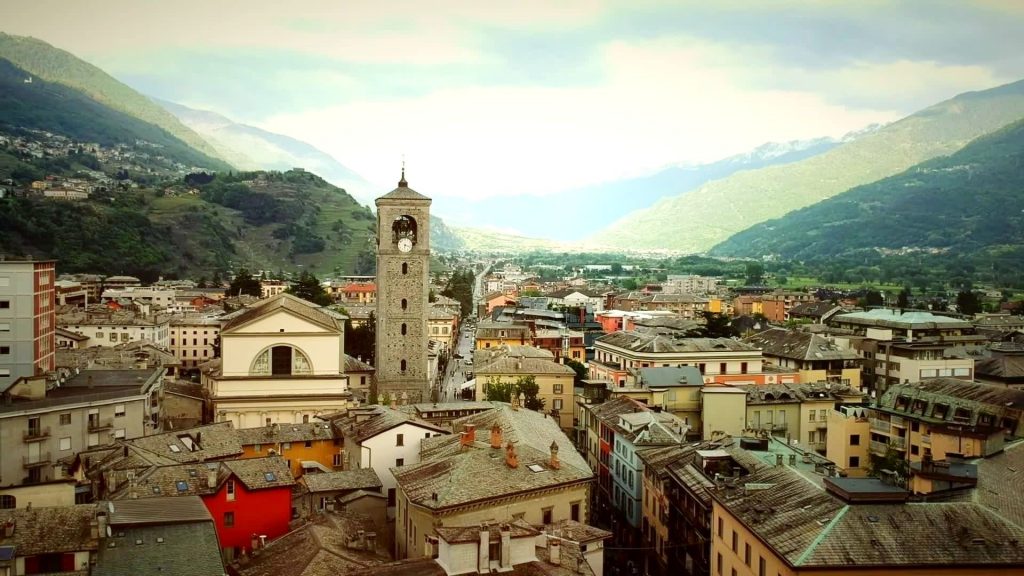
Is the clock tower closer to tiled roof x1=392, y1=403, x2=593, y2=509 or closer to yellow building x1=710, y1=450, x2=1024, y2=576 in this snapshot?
tiled roof x1=392, y1=403, x2=593, y2=509

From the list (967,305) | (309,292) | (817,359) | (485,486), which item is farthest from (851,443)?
(967,305)

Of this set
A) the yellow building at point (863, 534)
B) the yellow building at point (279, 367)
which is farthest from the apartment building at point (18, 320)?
the yellow building at point (863, 534)

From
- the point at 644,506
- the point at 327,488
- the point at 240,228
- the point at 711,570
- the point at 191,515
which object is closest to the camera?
the point at 191,515

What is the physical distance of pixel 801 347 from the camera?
5909 centimetres

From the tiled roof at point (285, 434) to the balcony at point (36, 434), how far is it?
6950mm

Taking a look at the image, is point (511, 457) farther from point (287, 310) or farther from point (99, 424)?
point (287, 310)

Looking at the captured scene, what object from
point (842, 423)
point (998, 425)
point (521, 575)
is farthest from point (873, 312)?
point (521, 575)

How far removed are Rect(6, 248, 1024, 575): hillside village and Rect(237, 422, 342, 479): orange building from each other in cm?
12

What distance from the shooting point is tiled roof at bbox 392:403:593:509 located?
77.8ft

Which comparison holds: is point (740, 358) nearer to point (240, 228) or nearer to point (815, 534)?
point (815, 534)

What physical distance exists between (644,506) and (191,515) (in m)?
17.4

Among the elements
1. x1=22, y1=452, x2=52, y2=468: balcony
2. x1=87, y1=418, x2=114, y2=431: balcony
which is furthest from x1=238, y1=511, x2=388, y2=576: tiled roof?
x1=87, y1=418, x2=114, y2=431: balcony

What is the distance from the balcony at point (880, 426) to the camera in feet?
127

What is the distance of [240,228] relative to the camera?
194 m
